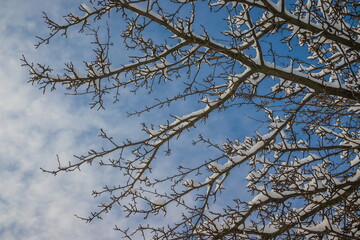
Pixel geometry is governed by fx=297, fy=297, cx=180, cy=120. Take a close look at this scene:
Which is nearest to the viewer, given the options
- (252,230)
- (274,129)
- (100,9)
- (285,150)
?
(252,230)

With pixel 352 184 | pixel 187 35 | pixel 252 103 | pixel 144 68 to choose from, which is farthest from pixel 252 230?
pixel 144 68

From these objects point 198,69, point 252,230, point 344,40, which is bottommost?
point 252,230

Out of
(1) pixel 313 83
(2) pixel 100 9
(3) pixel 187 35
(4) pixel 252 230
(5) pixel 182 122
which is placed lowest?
(4) pixel 252 230

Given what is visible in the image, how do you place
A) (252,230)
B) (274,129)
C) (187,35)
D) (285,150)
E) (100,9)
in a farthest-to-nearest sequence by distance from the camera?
(274,129) < (285,150) < (100,9) < (187,35) < (252,230)

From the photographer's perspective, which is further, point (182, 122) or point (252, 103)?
point (182, 122)

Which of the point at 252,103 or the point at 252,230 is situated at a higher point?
the point at 252,103

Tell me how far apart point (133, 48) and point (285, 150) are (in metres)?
2.84

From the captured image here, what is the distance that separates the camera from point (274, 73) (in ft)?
13.2

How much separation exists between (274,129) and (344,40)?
168cm

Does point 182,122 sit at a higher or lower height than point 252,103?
higher

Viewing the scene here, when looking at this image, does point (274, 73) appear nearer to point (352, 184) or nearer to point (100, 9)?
point (352, 184)

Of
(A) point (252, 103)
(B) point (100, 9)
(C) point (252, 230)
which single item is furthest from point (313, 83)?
(B) point (100, 9)

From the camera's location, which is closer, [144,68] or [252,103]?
[252,103]

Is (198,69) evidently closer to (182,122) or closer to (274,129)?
(182,122)
